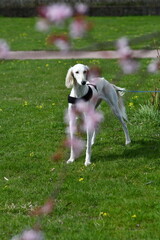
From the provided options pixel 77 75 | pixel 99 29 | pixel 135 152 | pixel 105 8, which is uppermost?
pixel 77 75

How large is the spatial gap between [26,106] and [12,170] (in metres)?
3.33

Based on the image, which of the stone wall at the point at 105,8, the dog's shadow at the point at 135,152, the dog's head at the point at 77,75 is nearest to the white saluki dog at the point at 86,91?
the dog's head at the point at 77,75

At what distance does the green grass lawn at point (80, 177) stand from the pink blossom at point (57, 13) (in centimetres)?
20

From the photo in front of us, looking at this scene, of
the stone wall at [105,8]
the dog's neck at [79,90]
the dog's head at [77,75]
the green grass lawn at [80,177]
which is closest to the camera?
the green grass lawn at [80,177]

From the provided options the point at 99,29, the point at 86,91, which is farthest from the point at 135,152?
the point at 99,29

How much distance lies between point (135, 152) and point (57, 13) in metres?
5.06

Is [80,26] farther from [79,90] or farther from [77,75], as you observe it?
[79,90]

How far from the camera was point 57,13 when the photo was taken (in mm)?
1547

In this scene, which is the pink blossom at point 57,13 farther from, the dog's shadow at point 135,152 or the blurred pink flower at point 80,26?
the dog's shadow at point 135,152

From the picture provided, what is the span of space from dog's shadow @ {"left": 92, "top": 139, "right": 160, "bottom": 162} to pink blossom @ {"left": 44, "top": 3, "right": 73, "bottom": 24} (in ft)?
15.5

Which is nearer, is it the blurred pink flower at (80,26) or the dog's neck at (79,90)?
the blurred pink flower at (80,26)

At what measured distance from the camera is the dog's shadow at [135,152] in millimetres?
6328

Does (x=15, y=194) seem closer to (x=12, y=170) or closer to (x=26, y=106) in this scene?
(x=12, y=170)

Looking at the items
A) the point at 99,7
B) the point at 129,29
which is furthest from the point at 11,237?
the point at 99,7
